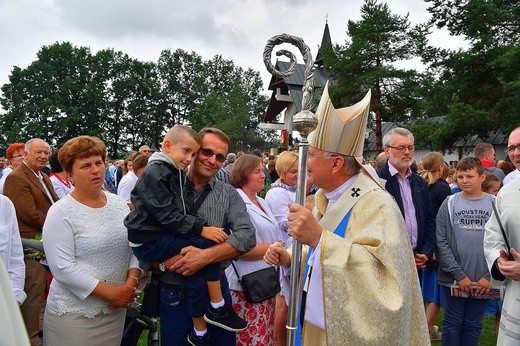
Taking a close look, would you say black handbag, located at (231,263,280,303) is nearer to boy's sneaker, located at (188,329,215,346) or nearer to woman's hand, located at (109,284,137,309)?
boy's sneaker, located at (188,329,215,346)

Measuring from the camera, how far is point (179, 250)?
2.84 meters

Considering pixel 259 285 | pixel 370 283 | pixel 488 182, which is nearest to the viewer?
pixel 370 283

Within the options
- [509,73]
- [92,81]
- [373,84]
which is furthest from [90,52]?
[509,73]

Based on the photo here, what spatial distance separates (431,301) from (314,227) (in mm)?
3622

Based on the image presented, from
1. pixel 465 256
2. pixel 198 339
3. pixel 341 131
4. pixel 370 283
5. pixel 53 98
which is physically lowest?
pixel 198 339

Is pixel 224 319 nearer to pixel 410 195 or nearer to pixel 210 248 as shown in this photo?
pixel 210 248

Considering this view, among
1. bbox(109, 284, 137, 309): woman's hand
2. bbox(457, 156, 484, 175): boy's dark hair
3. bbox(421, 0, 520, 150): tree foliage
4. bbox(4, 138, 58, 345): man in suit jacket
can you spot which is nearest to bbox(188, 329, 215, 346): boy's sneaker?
bbox(109, 284, 137, 309): woman's hand

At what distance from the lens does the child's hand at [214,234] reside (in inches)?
114

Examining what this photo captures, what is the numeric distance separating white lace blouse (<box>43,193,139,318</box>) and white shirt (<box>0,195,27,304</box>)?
183 mm

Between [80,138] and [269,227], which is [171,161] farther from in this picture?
[269,227]

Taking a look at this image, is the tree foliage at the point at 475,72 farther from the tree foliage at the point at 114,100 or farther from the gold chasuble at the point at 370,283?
the tree foliage at the point at 114,100

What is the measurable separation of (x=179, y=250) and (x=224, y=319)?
56cm

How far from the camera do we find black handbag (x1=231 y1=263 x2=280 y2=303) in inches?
135

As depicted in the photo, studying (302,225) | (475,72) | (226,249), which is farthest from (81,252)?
(475,72)
